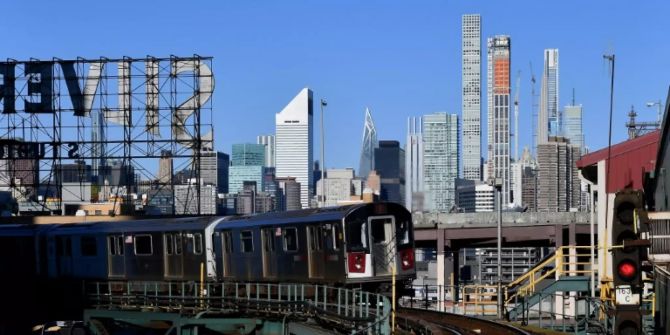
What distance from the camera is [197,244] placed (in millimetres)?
42250

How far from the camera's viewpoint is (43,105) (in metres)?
72.8

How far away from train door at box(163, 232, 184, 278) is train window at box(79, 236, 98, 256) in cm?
450

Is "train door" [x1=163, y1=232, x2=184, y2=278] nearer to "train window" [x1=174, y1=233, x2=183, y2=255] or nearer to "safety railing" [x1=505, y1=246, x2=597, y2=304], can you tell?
"train window" [x1=174, y1=233, x2=183, y2=255]

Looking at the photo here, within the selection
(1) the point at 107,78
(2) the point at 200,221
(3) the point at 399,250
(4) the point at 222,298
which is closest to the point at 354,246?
(3) the point at 399,250

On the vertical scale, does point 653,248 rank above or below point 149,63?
below

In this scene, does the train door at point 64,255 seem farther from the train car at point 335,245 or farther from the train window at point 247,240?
the train car at point 335,245

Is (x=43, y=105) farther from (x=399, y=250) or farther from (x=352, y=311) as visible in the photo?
(x=352, y=311)

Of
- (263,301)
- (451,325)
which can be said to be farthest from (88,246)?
(451,325)

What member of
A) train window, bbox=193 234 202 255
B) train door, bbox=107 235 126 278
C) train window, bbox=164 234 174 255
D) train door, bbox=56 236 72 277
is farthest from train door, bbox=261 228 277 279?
train door, bbox=56 236 72 277

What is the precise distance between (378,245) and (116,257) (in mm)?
14567

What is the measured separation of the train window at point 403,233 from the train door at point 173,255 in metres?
10.4

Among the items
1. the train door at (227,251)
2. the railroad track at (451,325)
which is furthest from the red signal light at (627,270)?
the train door at (227,251)

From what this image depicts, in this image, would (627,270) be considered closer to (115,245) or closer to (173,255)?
(173,255)

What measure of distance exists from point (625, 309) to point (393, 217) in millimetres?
16408
